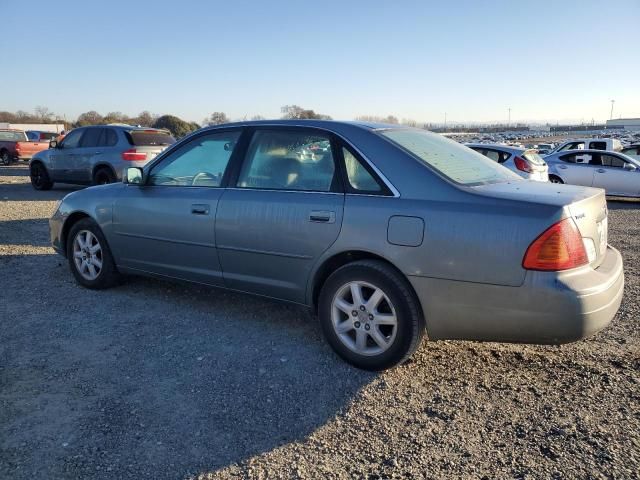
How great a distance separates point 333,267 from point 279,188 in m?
0.72

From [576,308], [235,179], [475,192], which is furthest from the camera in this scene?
[235,179]

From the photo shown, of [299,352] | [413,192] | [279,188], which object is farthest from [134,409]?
[413,192]

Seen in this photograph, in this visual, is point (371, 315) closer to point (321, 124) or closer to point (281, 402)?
point (281, 402)

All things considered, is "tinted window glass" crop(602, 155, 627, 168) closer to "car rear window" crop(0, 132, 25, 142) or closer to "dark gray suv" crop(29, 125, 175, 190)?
"dark gray suv" crop(29, 125, 175, 190)

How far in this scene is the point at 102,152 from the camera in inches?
460

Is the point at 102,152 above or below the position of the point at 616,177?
above

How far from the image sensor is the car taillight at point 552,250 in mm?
2797

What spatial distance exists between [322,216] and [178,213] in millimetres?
1414

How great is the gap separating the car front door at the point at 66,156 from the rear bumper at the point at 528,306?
11433 mm

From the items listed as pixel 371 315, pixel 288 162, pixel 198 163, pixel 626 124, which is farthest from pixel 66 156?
pixel 626 124

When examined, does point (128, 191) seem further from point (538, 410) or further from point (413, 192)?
point (538, 410)

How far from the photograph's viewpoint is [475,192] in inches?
121

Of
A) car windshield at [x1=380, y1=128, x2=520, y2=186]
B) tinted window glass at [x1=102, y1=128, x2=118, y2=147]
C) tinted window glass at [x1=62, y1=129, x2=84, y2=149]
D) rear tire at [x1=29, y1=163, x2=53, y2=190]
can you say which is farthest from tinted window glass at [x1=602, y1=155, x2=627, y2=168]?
rear tire at [x1=29, y1=163, x2=53, y2=190]

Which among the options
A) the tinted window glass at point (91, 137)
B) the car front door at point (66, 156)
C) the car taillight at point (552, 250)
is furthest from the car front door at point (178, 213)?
the car front door at point (66, 156)
